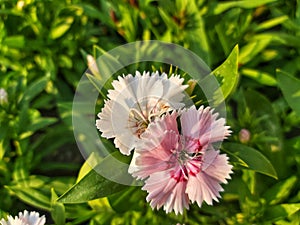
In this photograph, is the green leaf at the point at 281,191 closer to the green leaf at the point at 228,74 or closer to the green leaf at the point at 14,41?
the green leaf at the point at 228,74

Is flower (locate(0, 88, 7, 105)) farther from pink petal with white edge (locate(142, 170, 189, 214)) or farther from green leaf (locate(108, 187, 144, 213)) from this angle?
pink petal with white edge (locate(142, 170, 189, 214))

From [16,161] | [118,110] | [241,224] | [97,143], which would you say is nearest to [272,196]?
[241,224]

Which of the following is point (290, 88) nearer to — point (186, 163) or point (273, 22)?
point (273, 22)

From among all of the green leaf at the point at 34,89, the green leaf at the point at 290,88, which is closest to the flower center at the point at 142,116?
the green leaf at the point at 290,88

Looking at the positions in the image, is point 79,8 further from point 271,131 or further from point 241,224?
point 241,224

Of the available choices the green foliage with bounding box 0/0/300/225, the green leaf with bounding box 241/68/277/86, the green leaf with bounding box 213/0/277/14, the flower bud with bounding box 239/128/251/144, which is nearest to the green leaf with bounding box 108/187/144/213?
the green foliage with bounding box 0/0/300/225
